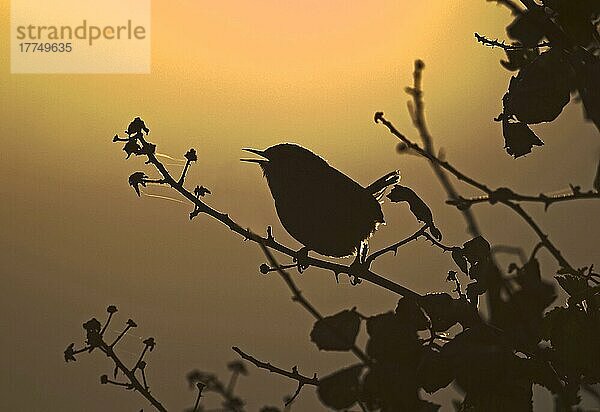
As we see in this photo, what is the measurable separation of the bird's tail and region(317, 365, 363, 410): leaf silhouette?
1.52 m

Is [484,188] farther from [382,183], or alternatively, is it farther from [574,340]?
[382,183]

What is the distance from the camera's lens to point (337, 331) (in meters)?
0.69

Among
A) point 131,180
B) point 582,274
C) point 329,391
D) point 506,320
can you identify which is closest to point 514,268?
point 506,320

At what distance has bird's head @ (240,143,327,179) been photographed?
1758 mm

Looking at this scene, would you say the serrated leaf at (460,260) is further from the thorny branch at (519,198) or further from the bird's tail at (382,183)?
the bird's tail at (382,183)

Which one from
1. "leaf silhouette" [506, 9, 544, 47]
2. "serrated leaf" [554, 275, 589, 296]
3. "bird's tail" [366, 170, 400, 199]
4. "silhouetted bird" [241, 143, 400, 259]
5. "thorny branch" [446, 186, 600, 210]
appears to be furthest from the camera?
"bird's tail" [366, 170, 400, 199]

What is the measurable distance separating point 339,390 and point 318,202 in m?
1.06

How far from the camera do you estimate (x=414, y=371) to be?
0.73 metres

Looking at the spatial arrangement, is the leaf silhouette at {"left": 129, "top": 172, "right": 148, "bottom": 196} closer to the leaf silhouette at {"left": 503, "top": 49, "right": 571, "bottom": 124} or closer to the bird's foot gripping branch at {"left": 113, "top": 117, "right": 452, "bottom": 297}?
the bird's foot gripping branch at {"left": 113, "top": 117, "right": 452, "bottom": 297}

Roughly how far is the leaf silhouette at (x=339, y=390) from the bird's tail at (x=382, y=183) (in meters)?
1.52

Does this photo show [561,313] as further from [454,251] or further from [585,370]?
[454,251]

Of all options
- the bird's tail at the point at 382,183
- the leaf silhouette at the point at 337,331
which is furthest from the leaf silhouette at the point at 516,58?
the bird's tail at the point at 382,183

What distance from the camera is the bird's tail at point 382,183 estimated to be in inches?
87.3

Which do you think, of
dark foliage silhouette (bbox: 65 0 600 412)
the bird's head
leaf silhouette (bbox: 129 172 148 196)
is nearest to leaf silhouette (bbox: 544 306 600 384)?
dark foliage silhouette (bbox: 65 0 600 412)
